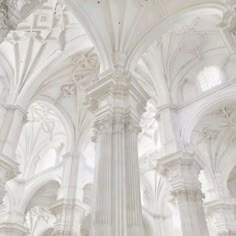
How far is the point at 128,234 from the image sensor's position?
23.4ft

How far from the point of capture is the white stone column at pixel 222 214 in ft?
50.8

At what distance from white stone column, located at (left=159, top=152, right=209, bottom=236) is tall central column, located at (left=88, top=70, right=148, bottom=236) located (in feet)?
9.29

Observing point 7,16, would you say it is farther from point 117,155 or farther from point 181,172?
point 181,172

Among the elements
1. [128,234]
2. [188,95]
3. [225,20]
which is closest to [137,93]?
[225,20]

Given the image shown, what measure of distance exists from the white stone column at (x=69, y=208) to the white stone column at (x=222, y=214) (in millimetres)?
6323

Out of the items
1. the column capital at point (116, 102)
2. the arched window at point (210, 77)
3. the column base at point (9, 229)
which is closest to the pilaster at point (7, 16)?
the column capital at point (116, 102)

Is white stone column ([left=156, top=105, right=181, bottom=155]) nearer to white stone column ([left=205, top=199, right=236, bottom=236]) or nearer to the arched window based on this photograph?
the arched window

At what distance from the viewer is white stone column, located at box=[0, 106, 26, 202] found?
12.2m

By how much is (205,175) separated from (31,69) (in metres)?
10.5

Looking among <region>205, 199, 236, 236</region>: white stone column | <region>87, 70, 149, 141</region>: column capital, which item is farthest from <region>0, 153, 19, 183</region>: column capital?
<region>205, 199, 236, 236</region>: white stone column

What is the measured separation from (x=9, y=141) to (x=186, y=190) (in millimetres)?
7314

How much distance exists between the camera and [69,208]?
14117mm

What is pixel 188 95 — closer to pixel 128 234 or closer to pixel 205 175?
pixel 205 175

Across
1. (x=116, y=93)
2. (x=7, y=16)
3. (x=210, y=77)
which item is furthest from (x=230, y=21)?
(x=210, y=77)
